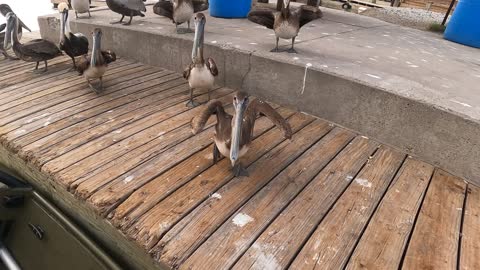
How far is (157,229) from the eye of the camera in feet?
6.77

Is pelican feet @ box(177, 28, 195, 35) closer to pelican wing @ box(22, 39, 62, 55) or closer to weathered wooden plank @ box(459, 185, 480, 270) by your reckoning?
pelican wing @ box(22, 39, 62, 55)

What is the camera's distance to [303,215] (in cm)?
223

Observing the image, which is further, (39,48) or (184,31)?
(184,31)

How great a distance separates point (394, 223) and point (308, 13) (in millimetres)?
2379

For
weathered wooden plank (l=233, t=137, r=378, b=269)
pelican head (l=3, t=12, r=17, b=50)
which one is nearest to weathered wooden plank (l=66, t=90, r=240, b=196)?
weathered wooden plank (l=233, t=137, r=378, b=269)

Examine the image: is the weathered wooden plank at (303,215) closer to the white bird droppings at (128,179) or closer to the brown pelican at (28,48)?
the white bird droppings at (128,179)

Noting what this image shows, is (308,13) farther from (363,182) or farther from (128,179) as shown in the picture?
(128,179)

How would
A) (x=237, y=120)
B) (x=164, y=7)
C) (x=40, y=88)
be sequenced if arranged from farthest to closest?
1. (x=164, y=7)
2. (x=40, y=88)
3. (x=237, y=120)

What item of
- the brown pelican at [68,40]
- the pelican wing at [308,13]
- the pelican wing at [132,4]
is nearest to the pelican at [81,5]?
the pelican wing at [132,4]

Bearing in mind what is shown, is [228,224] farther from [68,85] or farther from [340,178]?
[68,85]

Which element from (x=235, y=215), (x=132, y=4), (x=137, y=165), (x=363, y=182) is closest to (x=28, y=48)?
(x=132, y=4)

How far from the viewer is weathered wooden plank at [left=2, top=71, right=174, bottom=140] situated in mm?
3107

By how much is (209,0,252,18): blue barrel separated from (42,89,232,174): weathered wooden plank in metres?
3.07

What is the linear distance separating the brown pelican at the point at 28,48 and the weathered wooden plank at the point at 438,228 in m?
4.65
